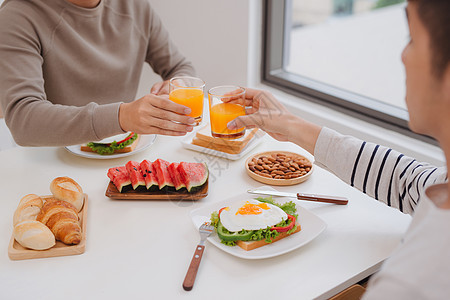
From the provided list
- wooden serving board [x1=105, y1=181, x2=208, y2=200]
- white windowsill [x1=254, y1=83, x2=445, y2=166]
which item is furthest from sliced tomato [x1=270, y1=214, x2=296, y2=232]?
white windowsill [x1=254, y1=83, x2=445, y2=166]

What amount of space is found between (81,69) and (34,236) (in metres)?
1.01

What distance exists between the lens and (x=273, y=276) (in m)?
1.05

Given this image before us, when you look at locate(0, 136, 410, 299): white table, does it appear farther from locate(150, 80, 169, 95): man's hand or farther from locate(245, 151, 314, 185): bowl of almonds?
locate(150, 80, 169, 95): man's hand

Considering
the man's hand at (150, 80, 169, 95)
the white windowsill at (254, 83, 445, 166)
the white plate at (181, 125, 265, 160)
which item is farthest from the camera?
the white windowsill at (254, 83, 445, 166)

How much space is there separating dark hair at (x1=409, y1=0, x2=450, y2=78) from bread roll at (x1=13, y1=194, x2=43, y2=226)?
102 centimetres

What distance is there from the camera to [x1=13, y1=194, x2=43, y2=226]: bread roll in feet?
3.88

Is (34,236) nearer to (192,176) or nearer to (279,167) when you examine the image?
(192,176)

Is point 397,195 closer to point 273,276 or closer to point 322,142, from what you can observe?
point 322,142

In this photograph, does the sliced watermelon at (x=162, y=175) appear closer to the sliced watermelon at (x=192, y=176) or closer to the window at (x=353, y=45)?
the sliced watermelon at (x=192, y=176)

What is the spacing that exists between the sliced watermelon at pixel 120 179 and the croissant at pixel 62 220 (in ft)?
0.50

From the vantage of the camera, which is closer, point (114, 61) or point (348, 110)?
point (114, 61)

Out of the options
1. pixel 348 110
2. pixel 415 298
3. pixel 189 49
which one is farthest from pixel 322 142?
pixel 189 49

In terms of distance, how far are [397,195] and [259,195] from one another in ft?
1.26

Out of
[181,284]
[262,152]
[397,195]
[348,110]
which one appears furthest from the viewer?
[348,110]
